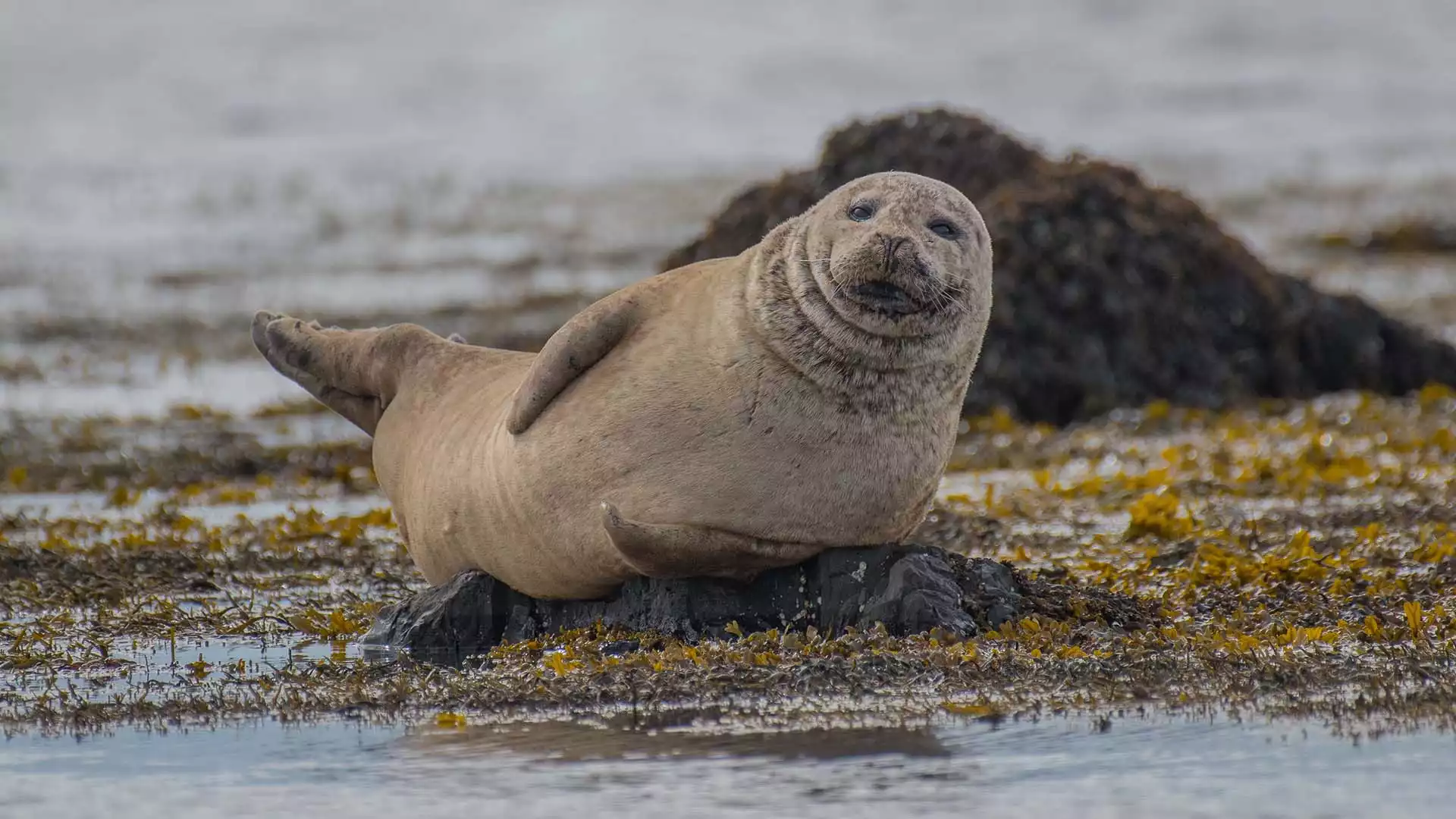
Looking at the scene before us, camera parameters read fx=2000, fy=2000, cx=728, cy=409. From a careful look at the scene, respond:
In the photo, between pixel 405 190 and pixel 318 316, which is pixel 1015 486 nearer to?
pixel 318 316

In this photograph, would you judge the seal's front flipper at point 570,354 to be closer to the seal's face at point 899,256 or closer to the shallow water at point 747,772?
the seal's face at point 899,256

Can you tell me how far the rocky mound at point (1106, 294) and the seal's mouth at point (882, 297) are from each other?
638cm

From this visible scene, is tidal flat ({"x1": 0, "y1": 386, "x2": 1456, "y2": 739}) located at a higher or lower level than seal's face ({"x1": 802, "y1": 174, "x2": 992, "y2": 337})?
lower

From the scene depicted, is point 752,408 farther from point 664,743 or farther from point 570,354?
point 664,743

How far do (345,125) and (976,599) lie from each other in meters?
35.1

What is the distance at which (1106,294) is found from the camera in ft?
42.4

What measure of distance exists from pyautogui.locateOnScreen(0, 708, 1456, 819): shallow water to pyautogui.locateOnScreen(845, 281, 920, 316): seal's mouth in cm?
134

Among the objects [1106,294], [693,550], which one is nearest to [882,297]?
[693,550]

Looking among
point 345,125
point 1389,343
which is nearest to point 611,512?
point 1389,343

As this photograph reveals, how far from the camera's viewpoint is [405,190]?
32.3m

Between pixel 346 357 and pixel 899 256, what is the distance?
271 cm

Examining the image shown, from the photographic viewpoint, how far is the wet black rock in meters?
5.99

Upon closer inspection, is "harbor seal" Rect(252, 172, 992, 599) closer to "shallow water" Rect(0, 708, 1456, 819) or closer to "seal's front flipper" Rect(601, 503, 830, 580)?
"seal's front flipper" Rect(601, 503, 830, 580)

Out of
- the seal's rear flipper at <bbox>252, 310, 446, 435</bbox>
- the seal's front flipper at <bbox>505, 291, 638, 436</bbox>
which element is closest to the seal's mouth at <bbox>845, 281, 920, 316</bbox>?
the seal's front flipper at <bbox>505, 291, 638, 436</bbox>
